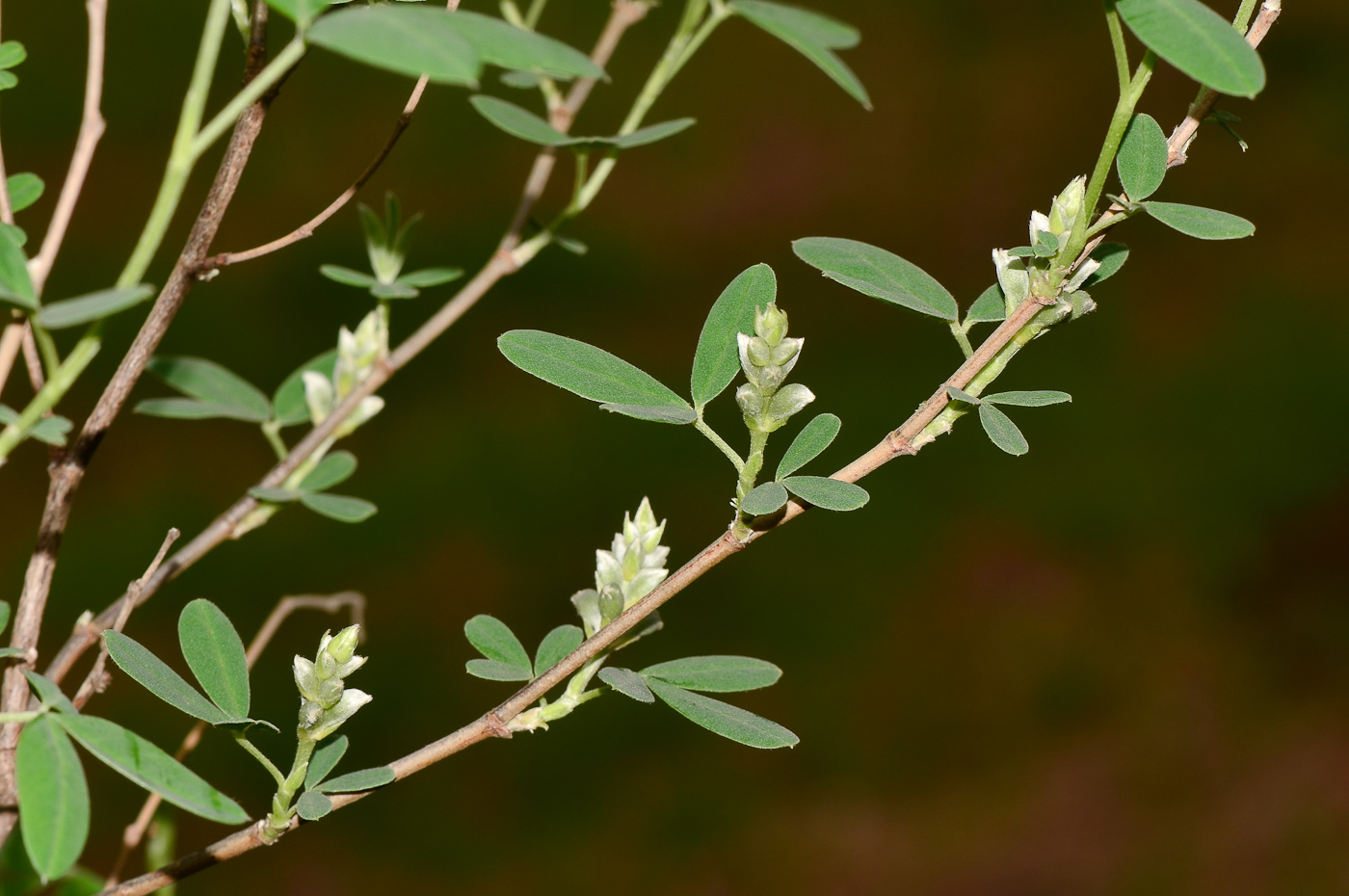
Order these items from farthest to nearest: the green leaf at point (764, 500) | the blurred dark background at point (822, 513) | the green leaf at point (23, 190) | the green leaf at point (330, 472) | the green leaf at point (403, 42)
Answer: the blurred dark background at point (822, 513)
the green leaf at point (330, 472)
the green leaf at point (23, 190)
the green leaf at point (764, 500)
the green leaf at point (403, 42)

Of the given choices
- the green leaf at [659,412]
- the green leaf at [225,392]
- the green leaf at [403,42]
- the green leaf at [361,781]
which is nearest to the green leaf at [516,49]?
the green leaf at [403,42]

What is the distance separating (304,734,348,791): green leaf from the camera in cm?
41

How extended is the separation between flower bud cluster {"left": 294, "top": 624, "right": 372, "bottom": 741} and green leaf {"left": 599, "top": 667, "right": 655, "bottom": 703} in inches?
3.0

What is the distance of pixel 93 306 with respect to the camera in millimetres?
255

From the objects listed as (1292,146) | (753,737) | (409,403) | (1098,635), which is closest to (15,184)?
(753,737)

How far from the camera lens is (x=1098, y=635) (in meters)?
2.55

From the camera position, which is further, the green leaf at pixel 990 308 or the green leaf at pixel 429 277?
the green leaf at pixel 429 277

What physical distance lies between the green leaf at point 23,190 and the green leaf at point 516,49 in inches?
10.2

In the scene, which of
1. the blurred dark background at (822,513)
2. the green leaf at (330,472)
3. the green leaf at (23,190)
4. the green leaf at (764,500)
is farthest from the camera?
the blurred dark background at (822,513)

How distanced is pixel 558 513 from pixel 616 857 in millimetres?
703

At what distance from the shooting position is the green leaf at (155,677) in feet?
1.18

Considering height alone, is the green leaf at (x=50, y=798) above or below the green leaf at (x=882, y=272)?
below

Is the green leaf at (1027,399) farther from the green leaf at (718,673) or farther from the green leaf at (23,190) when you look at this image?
the green leaf at (23,190)

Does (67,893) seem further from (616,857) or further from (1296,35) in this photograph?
(1296,35)
